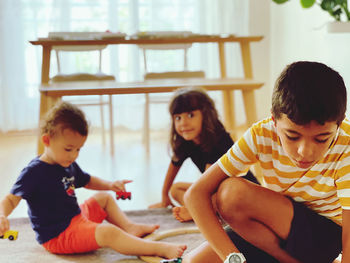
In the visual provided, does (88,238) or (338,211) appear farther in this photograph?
(88,238)

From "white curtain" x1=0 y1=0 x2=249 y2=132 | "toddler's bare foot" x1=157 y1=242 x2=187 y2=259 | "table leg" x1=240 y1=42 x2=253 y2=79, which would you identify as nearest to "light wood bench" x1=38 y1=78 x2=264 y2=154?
"table leg" x1=240 y1=42 x2=253 y2=79

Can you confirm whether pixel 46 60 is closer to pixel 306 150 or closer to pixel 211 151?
pixel 211 151

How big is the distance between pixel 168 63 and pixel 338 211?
2.60 metres

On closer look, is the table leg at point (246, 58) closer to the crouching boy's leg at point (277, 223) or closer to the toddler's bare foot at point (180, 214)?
the toddler's bare foot at point (180, 214)

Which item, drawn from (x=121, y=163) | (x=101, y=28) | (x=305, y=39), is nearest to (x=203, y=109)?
(x=121, y=163)

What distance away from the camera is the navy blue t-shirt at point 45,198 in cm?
150

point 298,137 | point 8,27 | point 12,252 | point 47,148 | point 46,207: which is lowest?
point 12,252

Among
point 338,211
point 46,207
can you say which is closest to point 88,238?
point 46,207

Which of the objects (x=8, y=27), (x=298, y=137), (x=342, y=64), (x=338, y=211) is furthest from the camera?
(x=8, y=27)

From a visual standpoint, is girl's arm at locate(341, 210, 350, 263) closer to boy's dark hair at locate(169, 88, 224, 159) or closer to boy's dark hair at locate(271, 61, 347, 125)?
boy's dark hair at locate(271, 61, 347, 125)

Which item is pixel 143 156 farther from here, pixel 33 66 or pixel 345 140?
pixel 345 140

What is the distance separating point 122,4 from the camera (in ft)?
12.0

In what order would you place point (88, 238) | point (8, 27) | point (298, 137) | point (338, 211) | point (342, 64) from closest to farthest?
point (298, 137)
point (338, 211)
point (88, 238)
point (342, 64)
point (8, 27)

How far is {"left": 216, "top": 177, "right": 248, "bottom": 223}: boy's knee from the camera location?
1.14 meters
